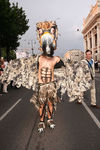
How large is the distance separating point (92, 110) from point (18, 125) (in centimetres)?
247

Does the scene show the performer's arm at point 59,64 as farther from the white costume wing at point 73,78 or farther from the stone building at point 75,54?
the stone building at point 75,54

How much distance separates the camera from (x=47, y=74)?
356cm

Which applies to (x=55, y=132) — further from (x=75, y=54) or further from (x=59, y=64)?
(x=75, y=54)

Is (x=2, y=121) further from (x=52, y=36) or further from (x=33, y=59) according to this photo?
(x=52, y=36)

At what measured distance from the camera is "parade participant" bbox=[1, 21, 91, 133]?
3543 mm

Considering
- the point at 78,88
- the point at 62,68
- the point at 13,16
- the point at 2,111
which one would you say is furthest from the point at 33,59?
the point at 13,16

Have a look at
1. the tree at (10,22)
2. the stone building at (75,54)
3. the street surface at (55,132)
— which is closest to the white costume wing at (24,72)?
the stone building at (75,54)

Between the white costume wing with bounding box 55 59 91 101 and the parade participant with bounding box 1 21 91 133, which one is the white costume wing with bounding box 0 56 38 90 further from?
the white costume wing with bounding box 55 59 91 101

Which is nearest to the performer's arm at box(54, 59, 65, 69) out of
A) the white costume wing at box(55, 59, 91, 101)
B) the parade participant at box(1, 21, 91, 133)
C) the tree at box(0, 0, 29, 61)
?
the parade participant at box(1, 21, 91, 133)

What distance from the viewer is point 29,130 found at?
12.3 feet

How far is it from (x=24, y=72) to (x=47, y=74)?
0.68 metres

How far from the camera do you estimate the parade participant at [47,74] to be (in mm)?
3543

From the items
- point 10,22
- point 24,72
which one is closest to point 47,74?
point 24,72

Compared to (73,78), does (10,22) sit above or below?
above
